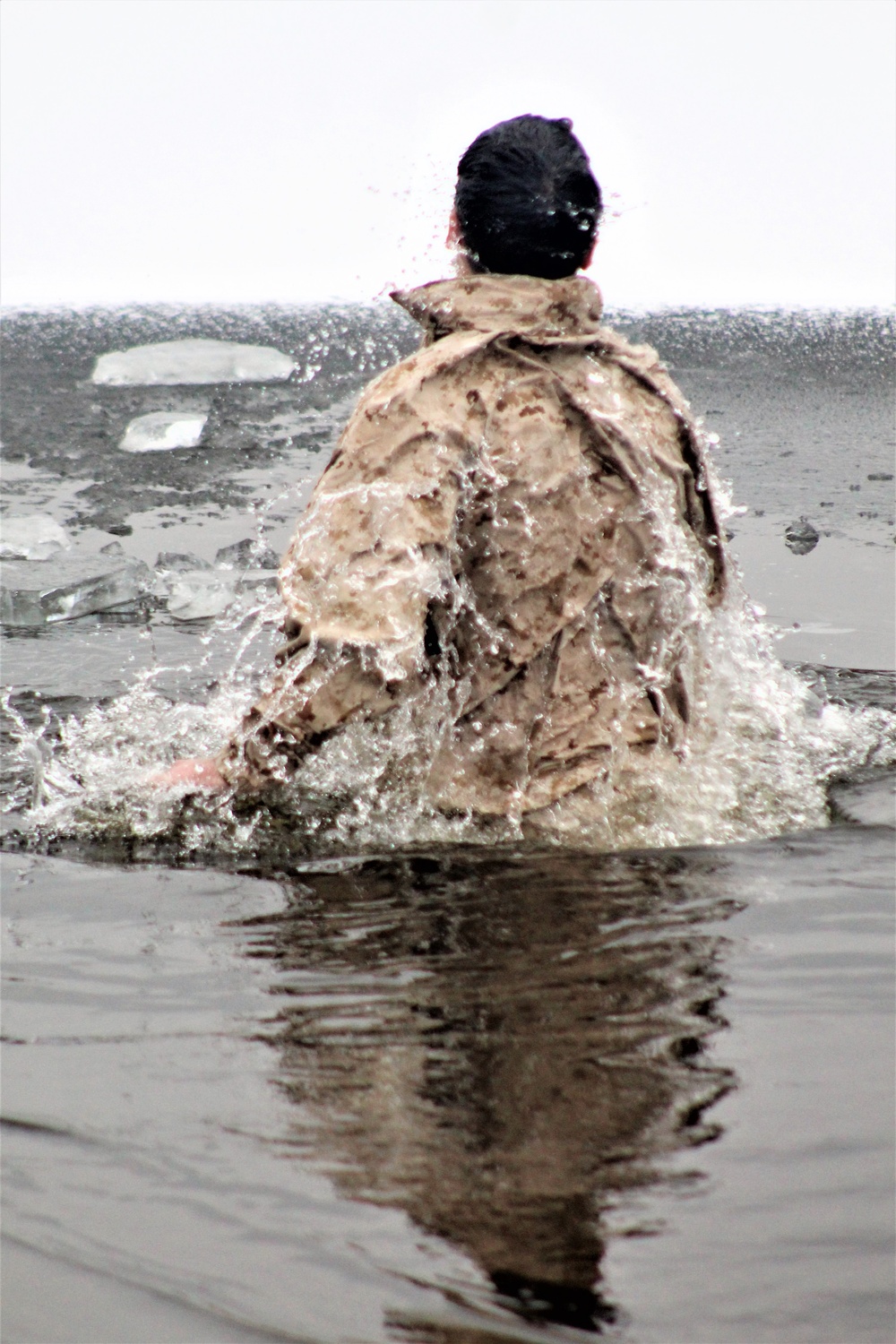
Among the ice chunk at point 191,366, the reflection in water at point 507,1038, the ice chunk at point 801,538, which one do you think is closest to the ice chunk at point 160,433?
the ice chunk at point 191,366

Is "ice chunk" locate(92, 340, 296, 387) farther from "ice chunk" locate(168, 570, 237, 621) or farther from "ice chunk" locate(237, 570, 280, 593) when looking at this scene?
"ice chunk" locate(168, 570, 237, 621)

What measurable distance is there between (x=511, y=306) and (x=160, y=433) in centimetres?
634

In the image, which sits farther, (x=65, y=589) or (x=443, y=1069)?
(x=65, y=589)

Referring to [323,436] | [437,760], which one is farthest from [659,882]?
[323,436]

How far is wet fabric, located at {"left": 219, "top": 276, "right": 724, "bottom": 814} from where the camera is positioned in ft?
9.62

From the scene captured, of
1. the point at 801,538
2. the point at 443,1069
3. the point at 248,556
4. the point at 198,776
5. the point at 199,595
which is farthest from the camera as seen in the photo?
the point at 801,538

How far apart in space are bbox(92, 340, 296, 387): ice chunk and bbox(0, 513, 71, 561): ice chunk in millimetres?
3877

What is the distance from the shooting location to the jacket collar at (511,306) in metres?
3.07

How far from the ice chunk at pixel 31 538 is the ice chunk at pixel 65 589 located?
14.4 inches

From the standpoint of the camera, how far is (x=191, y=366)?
11023 mm

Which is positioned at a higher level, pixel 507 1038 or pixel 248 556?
pixel 248 556

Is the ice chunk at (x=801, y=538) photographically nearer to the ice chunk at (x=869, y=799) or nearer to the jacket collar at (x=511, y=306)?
the ice chunk at (x=869, y=799)

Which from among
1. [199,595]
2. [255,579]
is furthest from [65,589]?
[255,579]

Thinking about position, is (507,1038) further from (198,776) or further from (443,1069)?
(198,776)
